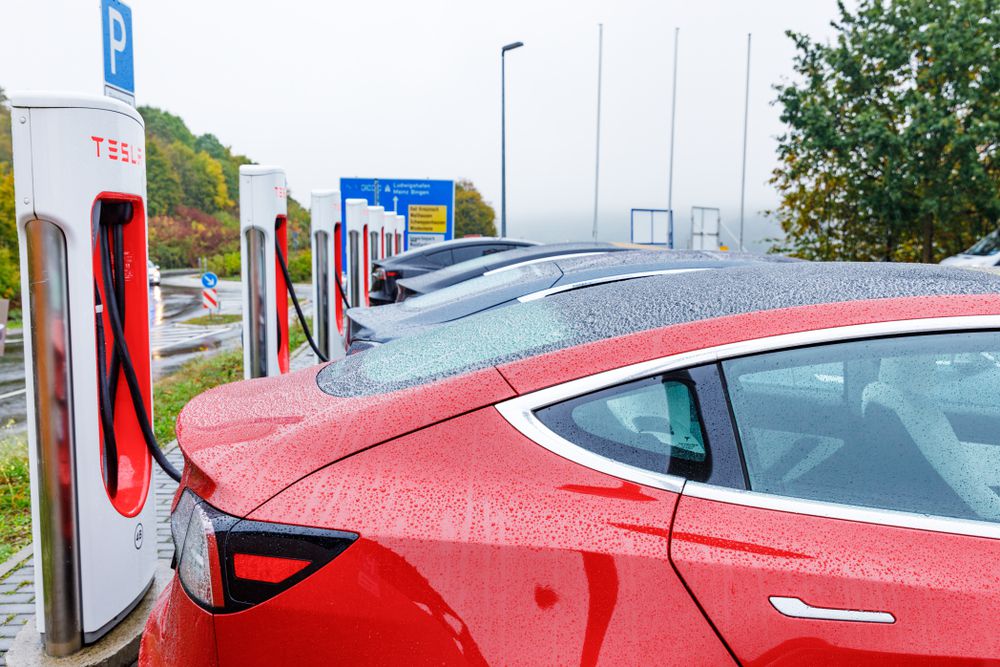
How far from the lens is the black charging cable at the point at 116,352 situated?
3.53 m

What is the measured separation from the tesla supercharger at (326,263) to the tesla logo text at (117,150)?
22.2ft

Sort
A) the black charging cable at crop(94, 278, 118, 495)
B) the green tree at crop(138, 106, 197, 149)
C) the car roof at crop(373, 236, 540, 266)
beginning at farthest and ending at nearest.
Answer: the green tree at crop(138, 106, 197, 149) < the car roof at crop(373, 236, 540, 266) < the black charging cable at crop(94, 278, 118, 495)

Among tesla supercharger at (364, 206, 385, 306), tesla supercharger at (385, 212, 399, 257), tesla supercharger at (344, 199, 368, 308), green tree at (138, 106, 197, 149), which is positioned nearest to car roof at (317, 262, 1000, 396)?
tesla supercharger at (344, 199, 368, 308)

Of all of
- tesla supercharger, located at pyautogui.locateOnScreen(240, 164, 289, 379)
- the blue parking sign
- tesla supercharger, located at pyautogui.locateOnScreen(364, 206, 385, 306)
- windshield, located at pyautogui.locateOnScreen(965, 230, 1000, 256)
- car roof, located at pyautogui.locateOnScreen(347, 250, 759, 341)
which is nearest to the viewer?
the blue parking sign

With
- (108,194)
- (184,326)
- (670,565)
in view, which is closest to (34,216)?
(108,194)

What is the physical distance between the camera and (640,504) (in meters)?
1.72

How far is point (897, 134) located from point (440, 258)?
17256 millimetres

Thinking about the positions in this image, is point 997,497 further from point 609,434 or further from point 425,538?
point 425,538

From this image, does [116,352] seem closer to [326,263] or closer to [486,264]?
[486,264]

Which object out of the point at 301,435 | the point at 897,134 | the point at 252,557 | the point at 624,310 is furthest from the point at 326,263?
the point at 897,134

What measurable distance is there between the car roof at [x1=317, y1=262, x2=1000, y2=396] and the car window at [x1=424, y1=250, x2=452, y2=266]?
9.93 m

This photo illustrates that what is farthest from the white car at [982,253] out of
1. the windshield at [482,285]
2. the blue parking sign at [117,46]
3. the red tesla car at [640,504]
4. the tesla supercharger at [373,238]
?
the red tesla car at [640,504]

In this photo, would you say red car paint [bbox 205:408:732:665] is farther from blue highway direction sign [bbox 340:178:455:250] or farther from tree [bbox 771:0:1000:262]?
blue highway direction sign [bbox 340:178:455:250]

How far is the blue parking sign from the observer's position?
4.52 m
